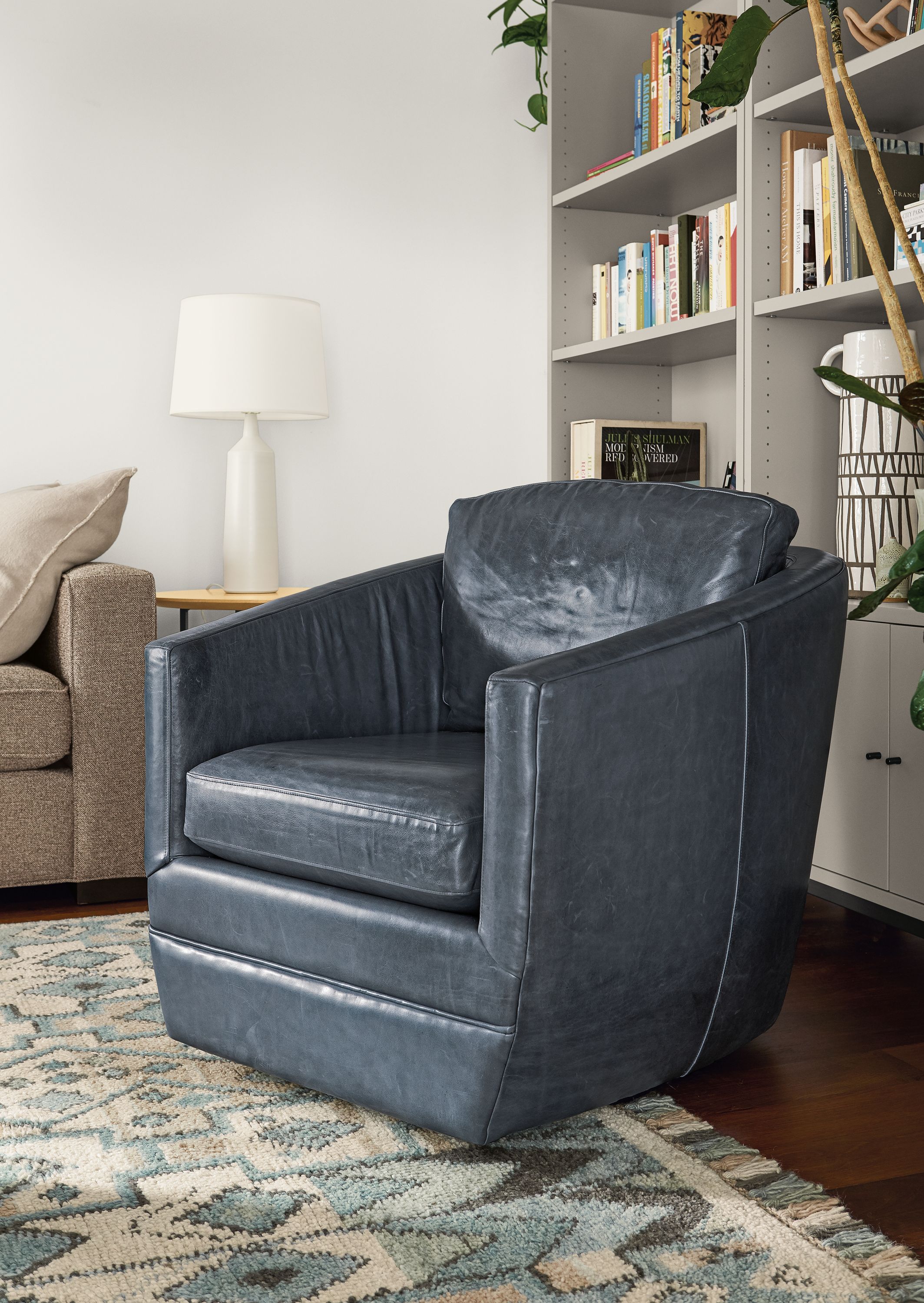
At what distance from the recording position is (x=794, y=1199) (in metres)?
1.36

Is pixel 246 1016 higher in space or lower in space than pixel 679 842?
lower

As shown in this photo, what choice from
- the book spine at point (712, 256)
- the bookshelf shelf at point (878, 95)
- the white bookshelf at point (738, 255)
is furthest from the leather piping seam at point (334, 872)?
the book spine at point (712, 256)

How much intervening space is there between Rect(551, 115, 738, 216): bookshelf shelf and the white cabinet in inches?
47.1

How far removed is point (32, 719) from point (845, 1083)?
5.40 feet

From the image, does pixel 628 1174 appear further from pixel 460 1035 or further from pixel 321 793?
pixel 321 793

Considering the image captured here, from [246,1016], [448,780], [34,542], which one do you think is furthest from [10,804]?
[448,780]

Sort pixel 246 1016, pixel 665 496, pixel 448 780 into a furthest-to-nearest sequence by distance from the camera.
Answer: pixel 665 496 < pixel 246 1016 < pixel 448 780

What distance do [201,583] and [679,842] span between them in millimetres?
2247

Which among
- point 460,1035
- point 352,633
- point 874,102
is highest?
point 874,102

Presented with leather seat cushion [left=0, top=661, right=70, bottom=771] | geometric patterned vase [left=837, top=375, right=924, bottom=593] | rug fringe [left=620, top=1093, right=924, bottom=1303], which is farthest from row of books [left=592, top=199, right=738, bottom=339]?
rug fringe [left=620, top=1093, right=924, bottom=1303]

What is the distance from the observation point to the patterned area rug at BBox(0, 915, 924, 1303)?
1.20 meters

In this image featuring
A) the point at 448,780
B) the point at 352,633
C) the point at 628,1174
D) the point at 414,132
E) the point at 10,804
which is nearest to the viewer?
the point at 628,1174

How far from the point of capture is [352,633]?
203 cm

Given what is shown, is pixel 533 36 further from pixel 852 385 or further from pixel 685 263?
pixel 852 385
